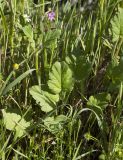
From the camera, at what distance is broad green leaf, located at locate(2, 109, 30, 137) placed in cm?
134

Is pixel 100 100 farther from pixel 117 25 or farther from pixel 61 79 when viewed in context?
pixel 117 25

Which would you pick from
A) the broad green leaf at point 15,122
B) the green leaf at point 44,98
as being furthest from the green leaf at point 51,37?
the broad green leaf at point 15,122

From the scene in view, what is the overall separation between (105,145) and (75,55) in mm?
340

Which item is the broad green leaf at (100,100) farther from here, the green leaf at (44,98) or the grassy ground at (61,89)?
the green leaf at (44,98)

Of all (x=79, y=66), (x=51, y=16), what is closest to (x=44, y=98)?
(x=79, y=66)

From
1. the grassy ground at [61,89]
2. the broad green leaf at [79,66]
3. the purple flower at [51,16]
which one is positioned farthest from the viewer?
the purple flower at [51,16]

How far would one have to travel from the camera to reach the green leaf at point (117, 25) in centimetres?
146

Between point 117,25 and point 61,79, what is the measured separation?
289 mm

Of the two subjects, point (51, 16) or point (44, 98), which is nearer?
point (44, 98)

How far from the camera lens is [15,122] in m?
1.35

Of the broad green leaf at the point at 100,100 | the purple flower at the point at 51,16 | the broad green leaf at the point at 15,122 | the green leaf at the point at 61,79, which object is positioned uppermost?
the purple flower at the point at 51,16

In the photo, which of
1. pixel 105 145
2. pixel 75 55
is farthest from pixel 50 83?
pixel 105 145

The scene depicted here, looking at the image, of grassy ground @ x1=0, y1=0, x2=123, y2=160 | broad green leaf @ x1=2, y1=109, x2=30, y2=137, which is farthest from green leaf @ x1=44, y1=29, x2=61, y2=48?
broad green leaf @ x1=2, y1=109, x2=30, y2=137

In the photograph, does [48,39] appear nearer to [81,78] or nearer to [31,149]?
[81,78]
